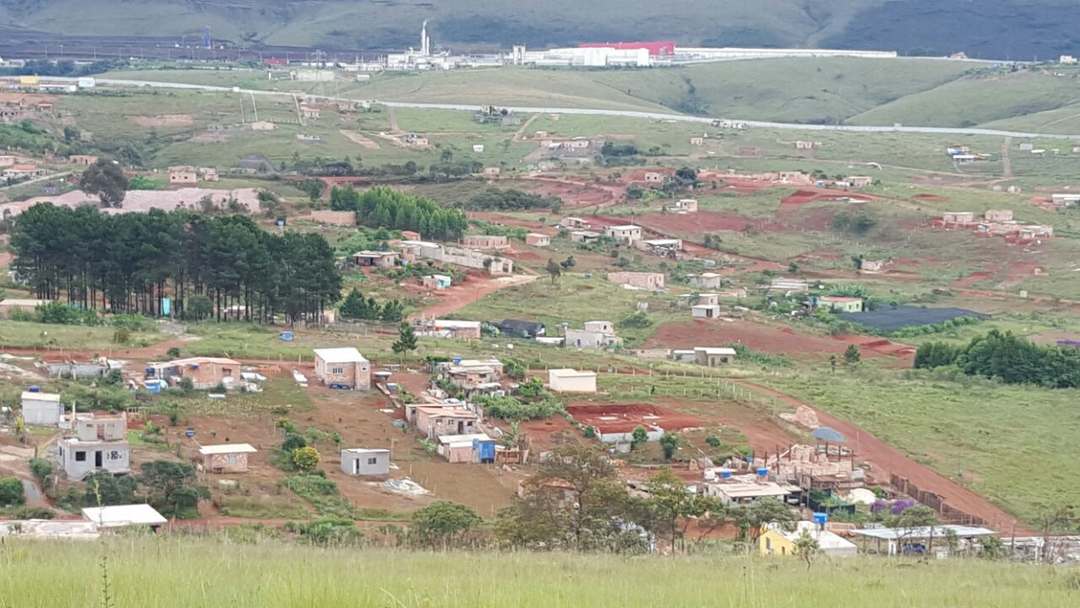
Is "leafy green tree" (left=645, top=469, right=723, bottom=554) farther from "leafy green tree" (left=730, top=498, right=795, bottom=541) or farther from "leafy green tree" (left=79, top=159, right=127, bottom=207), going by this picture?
"leafy green tree" (left=79, top=159, right=127, bottom=207)

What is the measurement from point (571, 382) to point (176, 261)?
9704mm

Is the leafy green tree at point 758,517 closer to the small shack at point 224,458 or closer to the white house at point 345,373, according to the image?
the small shack at point 224,458

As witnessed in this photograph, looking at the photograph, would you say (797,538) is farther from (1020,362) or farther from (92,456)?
(1020,362)

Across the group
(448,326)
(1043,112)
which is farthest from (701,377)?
(1043,112)

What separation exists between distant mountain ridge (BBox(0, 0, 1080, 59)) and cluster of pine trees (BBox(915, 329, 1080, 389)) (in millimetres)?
89553

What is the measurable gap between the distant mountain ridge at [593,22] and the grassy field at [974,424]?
301ft

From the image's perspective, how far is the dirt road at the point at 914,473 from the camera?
19.6 m

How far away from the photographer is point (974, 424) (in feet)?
81.3

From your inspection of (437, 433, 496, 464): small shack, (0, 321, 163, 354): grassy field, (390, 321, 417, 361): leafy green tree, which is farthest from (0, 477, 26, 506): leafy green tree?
(390, 321, 417, 361): leafy green tree

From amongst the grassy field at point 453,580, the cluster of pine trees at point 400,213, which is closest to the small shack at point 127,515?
the grassy field at point 453,580

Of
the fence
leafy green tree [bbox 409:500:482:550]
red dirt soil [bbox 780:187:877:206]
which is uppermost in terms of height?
red dirt soil [bbox 780:187:877:206]

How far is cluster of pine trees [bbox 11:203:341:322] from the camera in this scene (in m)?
30.3

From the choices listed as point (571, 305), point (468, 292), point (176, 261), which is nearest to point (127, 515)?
point (176, 261)

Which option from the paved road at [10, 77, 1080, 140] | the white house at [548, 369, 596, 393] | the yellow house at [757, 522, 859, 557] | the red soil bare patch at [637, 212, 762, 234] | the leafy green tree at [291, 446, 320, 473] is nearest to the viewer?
the yellow house at [757, 522, 859, 557]
